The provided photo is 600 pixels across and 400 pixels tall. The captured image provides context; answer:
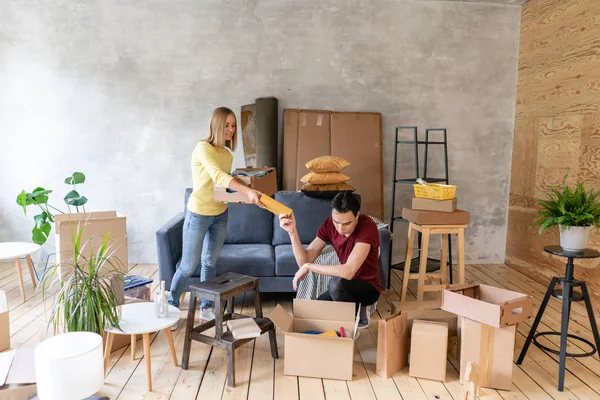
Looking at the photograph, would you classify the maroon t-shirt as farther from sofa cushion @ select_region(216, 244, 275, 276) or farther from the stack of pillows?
the stack of pillows

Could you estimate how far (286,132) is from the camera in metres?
4.72

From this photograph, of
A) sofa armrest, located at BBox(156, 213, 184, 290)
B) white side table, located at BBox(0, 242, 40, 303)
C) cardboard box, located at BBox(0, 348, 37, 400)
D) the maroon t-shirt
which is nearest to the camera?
cardboard box, located at BBox(0, 348, 37, 400)

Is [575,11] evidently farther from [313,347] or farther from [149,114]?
[149,114]

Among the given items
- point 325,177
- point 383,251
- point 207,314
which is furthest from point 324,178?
point 207,314

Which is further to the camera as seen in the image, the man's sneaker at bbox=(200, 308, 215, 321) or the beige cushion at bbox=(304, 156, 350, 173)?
the beige cushion at bbox=(304, 156, 350, 173)

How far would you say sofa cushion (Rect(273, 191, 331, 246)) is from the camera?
4105 millimetres

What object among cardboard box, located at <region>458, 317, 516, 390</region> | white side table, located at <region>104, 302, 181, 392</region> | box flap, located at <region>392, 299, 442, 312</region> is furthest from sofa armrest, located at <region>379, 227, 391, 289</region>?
white side table, located at <region>104, 302, 181, 392</region>

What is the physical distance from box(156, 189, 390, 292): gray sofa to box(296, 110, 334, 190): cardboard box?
57 centimetres

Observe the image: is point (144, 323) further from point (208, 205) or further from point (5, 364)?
point (208, 205)

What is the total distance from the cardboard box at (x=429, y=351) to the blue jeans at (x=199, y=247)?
1.50 m

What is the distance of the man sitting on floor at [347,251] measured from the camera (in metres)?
2.64

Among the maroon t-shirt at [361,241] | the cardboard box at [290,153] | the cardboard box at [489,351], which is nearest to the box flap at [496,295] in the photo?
the cardboard box at [489,351]

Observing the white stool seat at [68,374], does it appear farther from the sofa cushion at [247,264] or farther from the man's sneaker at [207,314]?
the sofa cushion at [247,264]

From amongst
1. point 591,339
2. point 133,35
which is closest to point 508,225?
point 591,339
